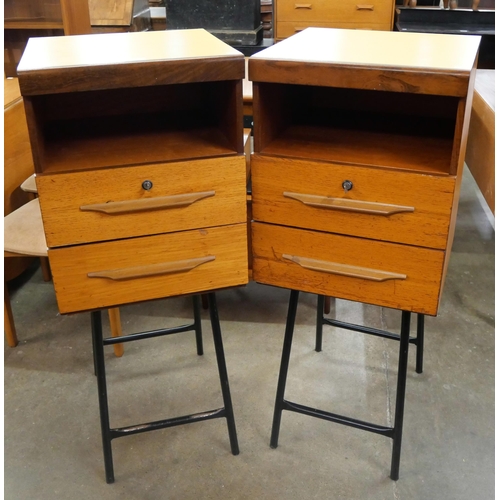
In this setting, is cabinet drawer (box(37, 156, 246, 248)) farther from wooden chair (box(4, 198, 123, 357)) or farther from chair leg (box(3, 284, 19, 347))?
chair leg (box(3, 284, 19, 347))

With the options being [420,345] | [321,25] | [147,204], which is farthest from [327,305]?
[321,25]

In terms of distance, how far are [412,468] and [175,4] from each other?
2562 mm

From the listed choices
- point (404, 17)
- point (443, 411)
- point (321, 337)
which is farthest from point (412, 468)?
point (404, 17)

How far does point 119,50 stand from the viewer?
1203mm

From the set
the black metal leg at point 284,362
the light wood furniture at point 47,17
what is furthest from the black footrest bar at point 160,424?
the light wood furniture at point 47,17

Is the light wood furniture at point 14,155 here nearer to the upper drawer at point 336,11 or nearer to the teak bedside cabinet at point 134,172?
the teak bedside cabinet at point 134,172

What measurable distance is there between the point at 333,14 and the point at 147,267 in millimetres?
2615

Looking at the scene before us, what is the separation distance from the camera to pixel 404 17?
321 cm

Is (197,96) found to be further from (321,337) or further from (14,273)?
(14,273)

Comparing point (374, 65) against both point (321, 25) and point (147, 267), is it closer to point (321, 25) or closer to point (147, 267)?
point (147, 267)

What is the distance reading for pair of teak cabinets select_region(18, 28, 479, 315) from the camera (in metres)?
1.11

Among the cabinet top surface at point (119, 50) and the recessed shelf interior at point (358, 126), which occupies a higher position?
the cabinet top surface at point (119, 50)

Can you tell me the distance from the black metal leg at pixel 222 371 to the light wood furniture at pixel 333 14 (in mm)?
2381

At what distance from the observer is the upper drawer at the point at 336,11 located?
3.30 metres
